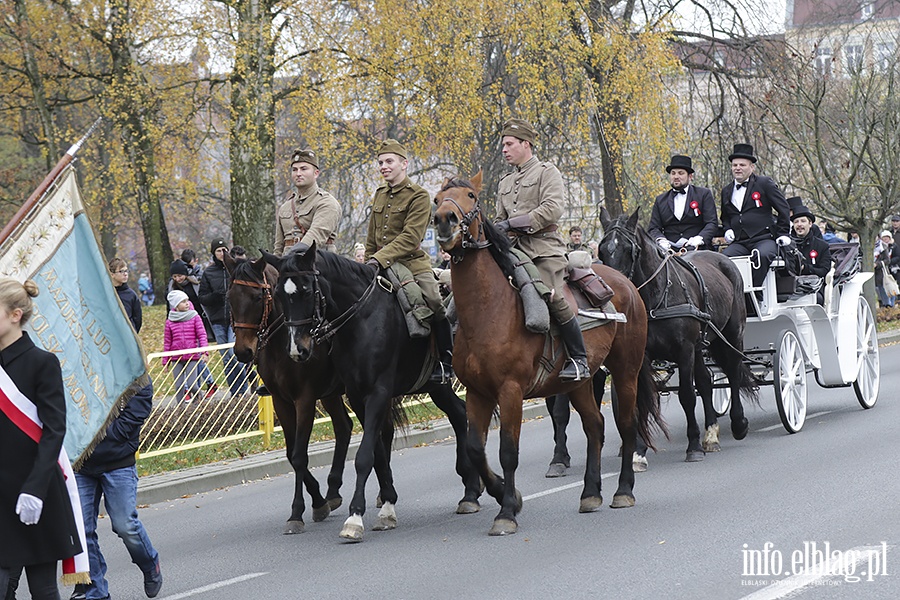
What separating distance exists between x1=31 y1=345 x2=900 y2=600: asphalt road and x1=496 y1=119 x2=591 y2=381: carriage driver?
1.35 metres

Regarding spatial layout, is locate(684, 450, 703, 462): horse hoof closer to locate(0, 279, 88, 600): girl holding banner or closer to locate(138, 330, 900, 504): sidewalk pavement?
locate(138, 330, 900, 504): sidewalk pavement

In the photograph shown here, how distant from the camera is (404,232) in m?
9.35

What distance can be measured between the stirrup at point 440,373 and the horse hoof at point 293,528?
60.5 inches

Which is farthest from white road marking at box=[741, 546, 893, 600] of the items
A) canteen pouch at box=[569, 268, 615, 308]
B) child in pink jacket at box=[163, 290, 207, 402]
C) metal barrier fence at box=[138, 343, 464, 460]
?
child in pink jacket at box=[163, 290, 207, 402]

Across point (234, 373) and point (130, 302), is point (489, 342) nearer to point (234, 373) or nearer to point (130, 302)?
point (234, 373)

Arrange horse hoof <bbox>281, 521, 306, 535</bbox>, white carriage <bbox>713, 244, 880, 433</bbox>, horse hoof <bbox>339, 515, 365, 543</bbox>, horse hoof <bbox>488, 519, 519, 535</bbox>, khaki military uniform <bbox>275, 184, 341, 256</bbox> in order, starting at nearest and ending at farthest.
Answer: horse hoof <bbox>488, 519, 519, 535</bbox>
horse hoof <bbox>339, 515, 365, 543</bbox>
horse hoof <bbox>281, 521, 306, 535</bbox>
khaki military uniform <bbox>275, 184, 341, 256</bbox>
white carriage <bbox>713, 244, 880, 433</bbox>

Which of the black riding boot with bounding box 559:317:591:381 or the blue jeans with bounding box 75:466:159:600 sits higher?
the black riding boot with bounding box 559:317:591:381

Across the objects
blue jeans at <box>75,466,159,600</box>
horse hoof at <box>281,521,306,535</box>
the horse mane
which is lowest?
horse hoof at <box>281,521,306,535</box>

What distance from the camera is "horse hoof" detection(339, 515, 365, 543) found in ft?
27.5

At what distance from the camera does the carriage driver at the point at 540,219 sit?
28.7 ft

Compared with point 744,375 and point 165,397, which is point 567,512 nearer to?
point 744,375

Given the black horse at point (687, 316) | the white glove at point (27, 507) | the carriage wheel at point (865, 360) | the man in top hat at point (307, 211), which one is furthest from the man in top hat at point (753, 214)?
the white glove at point (27, 507)

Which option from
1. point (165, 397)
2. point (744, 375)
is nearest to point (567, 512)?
point (744, 375)

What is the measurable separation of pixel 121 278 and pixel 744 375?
22.3ft
